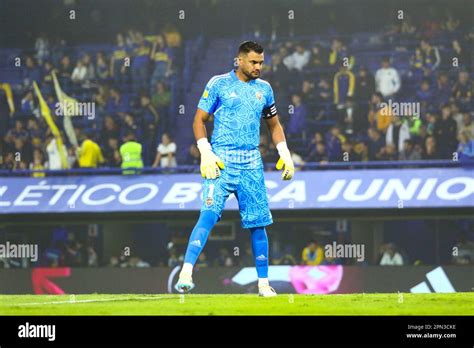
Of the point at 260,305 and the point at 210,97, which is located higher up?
the point at 210,97

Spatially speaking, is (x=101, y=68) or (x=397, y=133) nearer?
(x=397, y=133)

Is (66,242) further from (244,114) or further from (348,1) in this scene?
(244,114)

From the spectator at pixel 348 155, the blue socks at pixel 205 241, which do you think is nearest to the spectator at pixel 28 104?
the spectator at pixel 348 155

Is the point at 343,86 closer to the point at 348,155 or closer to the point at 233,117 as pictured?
the point at 348,155

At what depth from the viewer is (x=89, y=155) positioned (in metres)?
22.7

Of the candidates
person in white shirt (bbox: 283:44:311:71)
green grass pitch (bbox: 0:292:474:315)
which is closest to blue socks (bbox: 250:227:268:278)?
green grass pitch (bbox: 0:292:474:315)

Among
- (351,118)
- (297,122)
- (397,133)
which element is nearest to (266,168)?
(297,122)

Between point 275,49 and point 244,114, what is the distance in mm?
12284

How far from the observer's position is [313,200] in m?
20.9

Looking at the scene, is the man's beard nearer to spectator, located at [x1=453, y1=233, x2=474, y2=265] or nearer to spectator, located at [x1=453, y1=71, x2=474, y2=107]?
spectator, located at [x1=453, y1=233, x2=474, y2=265]

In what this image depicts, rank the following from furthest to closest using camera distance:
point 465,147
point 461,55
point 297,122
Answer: point 461,55
point 297,122
point 465,147

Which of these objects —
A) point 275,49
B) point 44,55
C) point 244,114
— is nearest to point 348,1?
point 275,49

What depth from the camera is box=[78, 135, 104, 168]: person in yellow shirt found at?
22625mm

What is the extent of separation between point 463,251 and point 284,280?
3.04m
